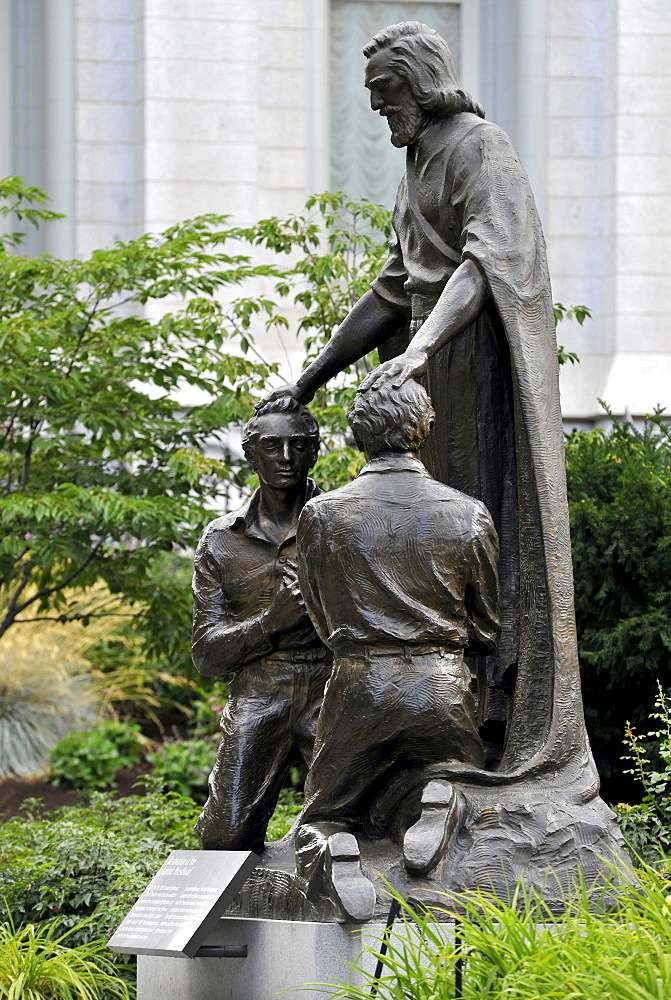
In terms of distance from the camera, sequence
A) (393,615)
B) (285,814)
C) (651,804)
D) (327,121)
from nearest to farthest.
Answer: (393,615) → (651,804) → (285,814) → (327,121)

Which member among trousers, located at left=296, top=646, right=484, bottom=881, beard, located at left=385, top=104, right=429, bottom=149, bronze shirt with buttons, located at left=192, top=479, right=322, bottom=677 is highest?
beard, located at left=385, top=104, right=429, bottom=149

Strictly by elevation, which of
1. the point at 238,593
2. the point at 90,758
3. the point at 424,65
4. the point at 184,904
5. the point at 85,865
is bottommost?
the point at 90,758

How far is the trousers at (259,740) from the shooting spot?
235 inches

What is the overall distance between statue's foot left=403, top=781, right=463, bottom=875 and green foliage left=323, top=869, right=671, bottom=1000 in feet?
0.46

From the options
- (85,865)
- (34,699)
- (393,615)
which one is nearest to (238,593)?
(393,615)

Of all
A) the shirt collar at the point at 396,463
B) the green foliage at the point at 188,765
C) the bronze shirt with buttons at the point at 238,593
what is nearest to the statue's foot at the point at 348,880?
the bronze shirt with buttons at the point at 238,593

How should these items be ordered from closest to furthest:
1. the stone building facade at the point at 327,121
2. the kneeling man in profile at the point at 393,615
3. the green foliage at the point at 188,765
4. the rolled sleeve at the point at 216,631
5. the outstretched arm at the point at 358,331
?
1. the kneeling man in profile at the point at 393,615
2. the rolled sleeve at the point at 216,631
3. the outstretched arm at the point at 358,331
4. the green foliage at the point at 188,765
5. the stone building facade at the point at 327,121

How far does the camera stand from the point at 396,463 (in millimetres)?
5297

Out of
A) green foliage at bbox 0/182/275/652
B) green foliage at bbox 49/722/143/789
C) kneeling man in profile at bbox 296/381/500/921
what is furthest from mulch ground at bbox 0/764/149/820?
kneeling man in profile at bbox 296/381/500/921

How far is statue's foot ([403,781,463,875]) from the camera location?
4.98m

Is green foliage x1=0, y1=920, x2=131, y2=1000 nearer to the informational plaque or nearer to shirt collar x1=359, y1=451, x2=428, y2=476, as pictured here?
the informational plaque

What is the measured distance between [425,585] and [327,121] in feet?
43.4

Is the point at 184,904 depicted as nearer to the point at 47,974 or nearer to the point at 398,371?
the point at 47,974

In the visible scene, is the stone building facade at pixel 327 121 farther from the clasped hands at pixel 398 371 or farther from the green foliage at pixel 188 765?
the clasped hands at pixel 398 371
